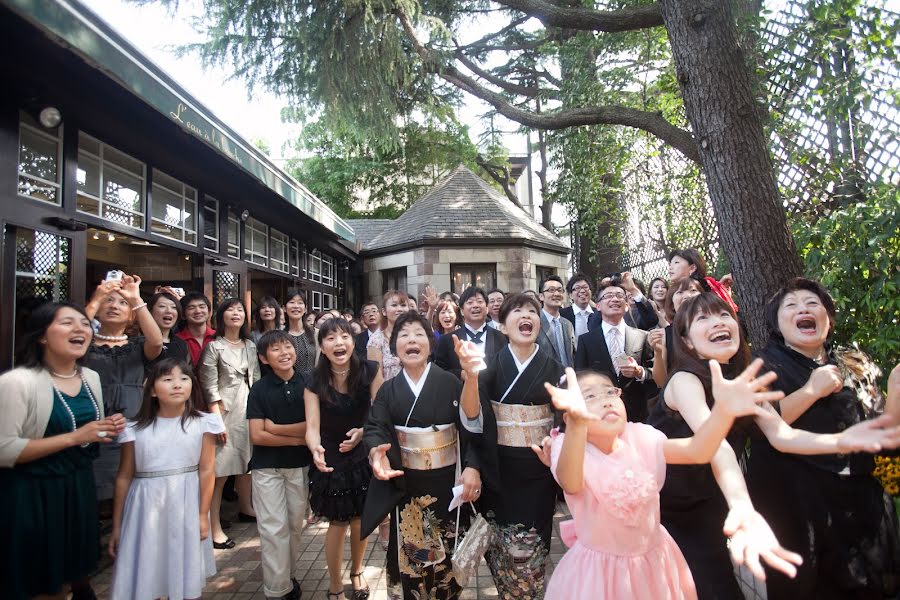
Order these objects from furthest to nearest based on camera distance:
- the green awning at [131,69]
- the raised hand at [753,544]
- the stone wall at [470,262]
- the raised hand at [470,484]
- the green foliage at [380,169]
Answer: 1. the green foliage at [380,169]
2. the stone wall at [470,262]
3. the green awning at [131,69]
4. the raised hand at [470,484]
5. the raised hand at [753,544]

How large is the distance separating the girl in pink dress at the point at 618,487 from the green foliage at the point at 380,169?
66.6 ft

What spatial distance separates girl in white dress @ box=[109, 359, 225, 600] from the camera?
2.65 meters

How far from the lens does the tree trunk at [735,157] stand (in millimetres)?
3877

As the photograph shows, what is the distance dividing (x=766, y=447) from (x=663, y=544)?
0.84m

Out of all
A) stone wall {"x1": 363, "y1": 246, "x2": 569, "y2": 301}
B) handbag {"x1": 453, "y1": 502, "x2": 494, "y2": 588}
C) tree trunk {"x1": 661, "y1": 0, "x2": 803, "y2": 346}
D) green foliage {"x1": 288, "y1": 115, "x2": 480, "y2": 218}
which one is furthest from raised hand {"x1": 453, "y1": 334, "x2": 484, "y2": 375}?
green foliage {"x1": 288, "y1": 115, "x2": 480, "y2": 218}

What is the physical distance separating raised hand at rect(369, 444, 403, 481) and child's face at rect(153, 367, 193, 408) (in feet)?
4.16

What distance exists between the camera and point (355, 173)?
22109 mm

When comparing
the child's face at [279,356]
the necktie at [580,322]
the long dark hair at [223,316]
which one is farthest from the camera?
the necktie at [580,322]

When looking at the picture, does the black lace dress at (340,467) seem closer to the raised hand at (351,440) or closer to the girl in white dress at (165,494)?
the raised hand at (351,440)

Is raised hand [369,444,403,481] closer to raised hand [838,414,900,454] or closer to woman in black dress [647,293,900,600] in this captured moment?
woman in black dress [647,293,900,600]

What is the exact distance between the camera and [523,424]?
8.88ft

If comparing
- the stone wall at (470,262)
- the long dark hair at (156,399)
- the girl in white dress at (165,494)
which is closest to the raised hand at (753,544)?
the girl in white dress at (165,494)

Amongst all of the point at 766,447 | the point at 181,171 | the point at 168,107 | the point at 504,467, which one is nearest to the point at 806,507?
the point at 766,447

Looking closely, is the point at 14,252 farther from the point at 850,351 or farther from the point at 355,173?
the point at 355,173
